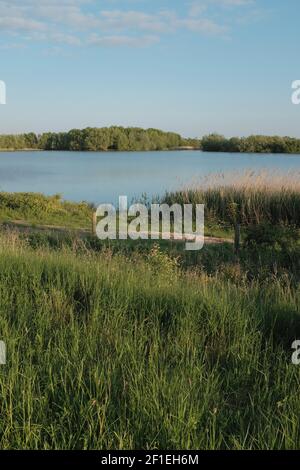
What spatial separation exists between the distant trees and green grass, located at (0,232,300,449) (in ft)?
218

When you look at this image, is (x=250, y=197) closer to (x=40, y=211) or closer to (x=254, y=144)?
(x=40, y=211)

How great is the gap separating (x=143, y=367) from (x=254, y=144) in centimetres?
7144

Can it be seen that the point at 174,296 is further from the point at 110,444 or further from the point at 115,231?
the point at 115,231

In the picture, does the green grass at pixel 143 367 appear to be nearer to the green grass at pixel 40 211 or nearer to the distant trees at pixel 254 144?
the green grass at pixel 40 211

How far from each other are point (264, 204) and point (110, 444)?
14.1m

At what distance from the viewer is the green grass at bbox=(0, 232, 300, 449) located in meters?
2.55

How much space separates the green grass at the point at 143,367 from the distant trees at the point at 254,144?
218 ft

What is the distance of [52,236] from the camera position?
11.0 meters

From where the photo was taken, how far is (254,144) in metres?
72.1


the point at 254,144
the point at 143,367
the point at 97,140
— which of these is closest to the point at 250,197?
the point at 143,367

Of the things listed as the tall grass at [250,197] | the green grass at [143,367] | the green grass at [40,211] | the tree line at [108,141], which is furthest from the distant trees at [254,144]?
the green grass at [143,367]

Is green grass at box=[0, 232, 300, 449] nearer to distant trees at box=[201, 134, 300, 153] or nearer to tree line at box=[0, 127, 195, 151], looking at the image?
distant trees at box=[201, 134, 300, 153]

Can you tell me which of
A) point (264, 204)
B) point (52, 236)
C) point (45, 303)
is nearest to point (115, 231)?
point (52, 236)

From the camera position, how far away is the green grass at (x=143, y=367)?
255cm
